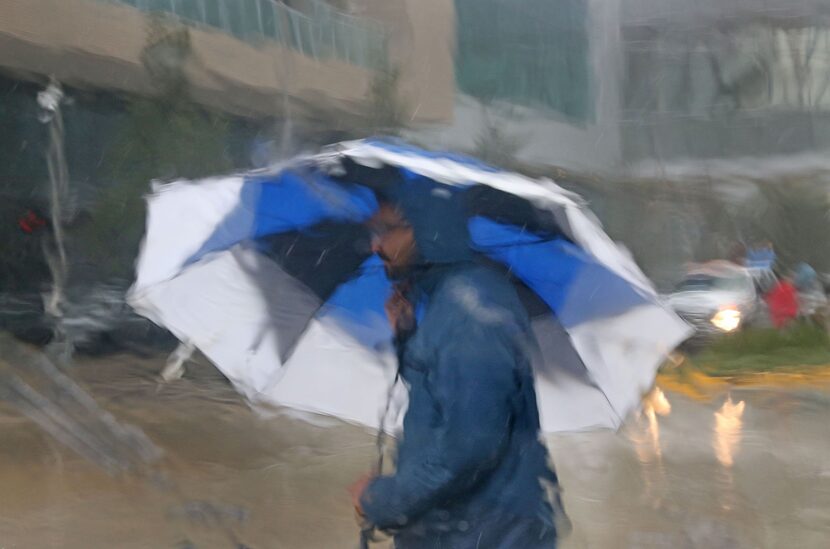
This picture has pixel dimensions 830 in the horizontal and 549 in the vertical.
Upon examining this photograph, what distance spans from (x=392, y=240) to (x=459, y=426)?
2.00ft

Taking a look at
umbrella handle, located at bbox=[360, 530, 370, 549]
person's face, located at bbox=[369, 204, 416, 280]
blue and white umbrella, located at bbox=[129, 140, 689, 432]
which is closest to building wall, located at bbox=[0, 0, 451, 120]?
blue and white umbrella, located at bbox=[129, 140, 689, 432]

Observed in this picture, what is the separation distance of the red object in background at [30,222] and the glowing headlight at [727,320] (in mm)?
2099

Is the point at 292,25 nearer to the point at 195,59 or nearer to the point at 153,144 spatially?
the point at 195,59

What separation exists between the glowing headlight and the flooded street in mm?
199

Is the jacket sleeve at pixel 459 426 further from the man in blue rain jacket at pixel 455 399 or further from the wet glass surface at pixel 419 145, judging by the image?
the wet glass surface at pixel 419 145

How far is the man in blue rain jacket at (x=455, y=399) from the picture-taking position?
2223 mm

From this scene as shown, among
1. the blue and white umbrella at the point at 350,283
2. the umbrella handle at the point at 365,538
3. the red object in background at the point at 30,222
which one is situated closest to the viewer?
the blue and white umbrella at the point at 350,283

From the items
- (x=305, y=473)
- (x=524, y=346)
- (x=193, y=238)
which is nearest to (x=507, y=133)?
(x=524, y=346)

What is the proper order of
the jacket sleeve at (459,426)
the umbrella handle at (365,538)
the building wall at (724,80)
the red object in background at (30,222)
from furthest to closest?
the red object in background at (30,222), the building wall at (724,80), the umbrella handle at (365,538), the jacket sleeve at (459,426)

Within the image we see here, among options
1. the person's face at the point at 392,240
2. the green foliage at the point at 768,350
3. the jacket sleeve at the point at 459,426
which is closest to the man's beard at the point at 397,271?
the person's face at the point at 392,240

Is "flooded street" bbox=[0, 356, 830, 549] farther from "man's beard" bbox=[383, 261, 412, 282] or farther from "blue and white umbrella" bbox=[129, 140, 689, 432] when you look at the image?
"man's beard" bbox=[383, 261, 412, 282]

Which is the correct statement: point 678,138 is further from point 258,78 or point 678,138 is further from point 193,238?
point 193,238

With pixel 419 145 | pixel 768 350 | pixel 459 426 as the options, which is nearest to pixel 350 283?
pixel 419 145

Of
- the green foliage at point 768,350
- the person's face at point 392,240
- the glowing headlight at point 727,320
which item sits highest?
the person's face at point 392,240
